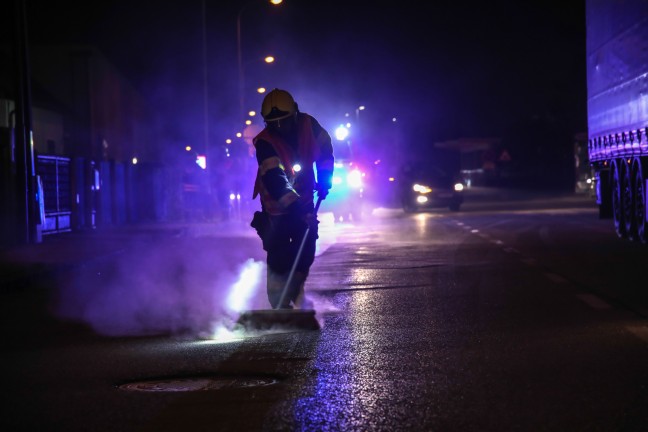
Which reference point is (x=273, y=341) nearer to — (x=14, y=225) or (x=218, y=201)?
(x=14, y=225)

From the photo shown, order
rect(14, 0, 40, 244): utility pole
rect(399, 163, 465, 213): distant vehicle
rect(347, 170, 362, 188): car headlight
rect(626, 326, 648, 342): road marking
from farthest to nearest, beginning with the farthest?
rect(399, 163, 465, 213): distant vehicle
rect(347, 170, 362, 188): car headlight
rect(14, 0, 40, 244): utility pole
rect(626, 326, 648, 342): road marking

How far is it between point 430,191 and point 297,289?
1140 inches

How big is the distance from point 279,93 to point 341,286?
3.91 m

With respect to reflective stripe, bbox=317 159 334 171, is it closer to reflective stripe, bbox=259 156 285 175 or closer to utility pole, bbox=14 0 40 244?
reflective stripe, bbox=259 156 285 175

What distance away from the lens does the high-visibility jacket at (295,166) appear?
8.91 m

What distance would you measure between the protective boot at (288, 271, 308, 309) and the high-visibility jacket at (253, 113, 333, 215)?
2.06 feet

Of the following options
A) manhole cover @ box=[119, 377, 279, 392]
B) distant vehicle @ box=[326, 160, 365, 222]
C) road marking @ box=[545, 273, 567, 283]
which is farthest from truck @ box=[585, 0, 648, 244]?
manhole cover @ box=[119, 377, 279, 392]

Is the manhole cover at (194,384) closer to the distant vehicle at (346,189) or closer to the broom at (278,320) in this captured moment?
the broom at (278,320)

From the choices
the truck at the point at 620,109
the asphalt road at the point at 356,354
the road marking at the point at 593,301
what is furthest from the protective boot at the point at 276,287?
the truck at the point at 620,109

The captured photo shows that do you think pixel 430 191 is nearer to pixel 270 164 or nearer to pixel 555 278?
pixel 555 278

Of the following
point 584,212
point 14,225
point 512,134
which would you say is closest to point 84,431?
point 14,225

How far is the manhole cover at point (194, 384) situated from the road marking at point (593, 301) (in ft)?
14.1

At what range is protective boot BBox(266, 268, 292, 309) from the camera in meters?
9.31

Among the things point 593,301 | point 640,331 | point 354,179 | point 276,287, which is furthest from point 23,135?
point 640,331
